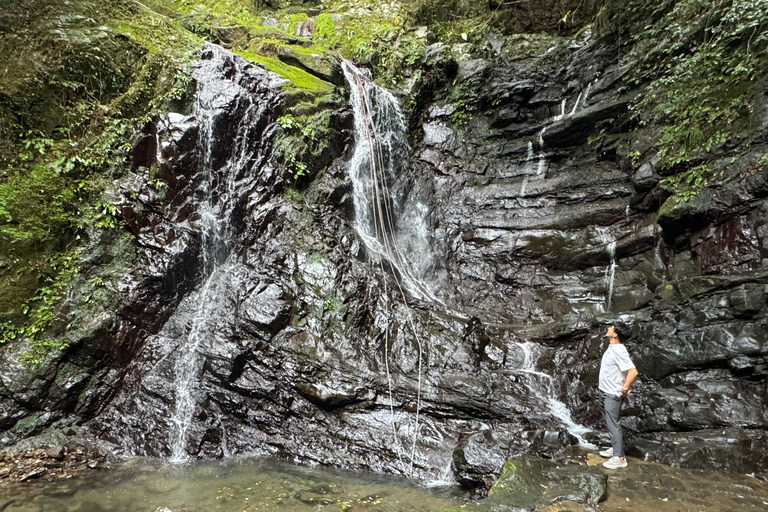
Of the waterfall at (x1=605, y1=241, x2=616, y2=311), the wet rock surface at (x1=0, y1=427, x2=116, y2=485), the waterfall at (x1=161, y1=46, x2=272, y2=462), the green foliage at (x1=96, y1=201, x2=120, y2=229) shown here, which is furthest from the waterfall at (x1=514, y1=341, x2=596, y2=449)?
the green foliage at (x1=96, y1=201, x2=120, y2=229)

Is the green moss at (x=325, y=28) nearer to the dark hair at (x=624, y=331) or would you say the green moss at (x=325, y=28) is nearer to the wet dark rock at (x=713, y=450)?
the dark hair at (x=624, y=331)

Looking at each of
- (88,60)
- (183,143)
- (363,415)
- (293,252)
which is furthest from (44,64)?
(363,415)

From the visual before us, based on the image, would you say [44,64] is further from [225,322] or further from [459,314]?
[459,314]

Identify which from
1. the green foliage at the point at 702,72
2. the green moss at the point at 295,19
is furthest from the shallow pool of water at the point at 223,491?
the green moss at the point at 295,19

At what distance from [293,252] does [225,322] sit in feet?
6.43

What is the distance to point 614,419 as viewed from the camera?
4906 mm

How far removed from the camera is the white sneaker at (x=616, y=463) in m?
4.75

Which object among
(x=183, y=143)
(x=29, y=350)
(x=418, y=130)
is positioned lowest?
(x=29, y=350)

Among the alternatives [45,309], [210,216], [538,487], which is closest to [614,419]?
[538,487]

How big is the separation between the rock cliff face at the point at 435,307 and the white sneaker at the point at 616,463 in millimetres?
639

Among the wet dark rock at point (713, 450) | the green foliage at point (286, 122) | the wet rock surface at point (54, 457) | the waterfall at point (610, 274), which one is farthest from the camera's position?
the green foliage at point (286, 122)

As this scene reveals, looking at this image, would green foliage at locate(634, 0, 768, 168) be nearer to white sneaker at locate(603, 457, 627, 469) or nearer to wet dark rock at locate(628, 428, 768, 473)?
wet dark rock at locate(628, 428, 768, 473)

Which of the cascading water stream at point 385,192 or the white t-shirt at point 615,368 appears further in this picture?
the cascading water stream at point 385,192

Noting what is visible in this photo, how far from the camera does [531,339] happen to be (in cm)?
788
